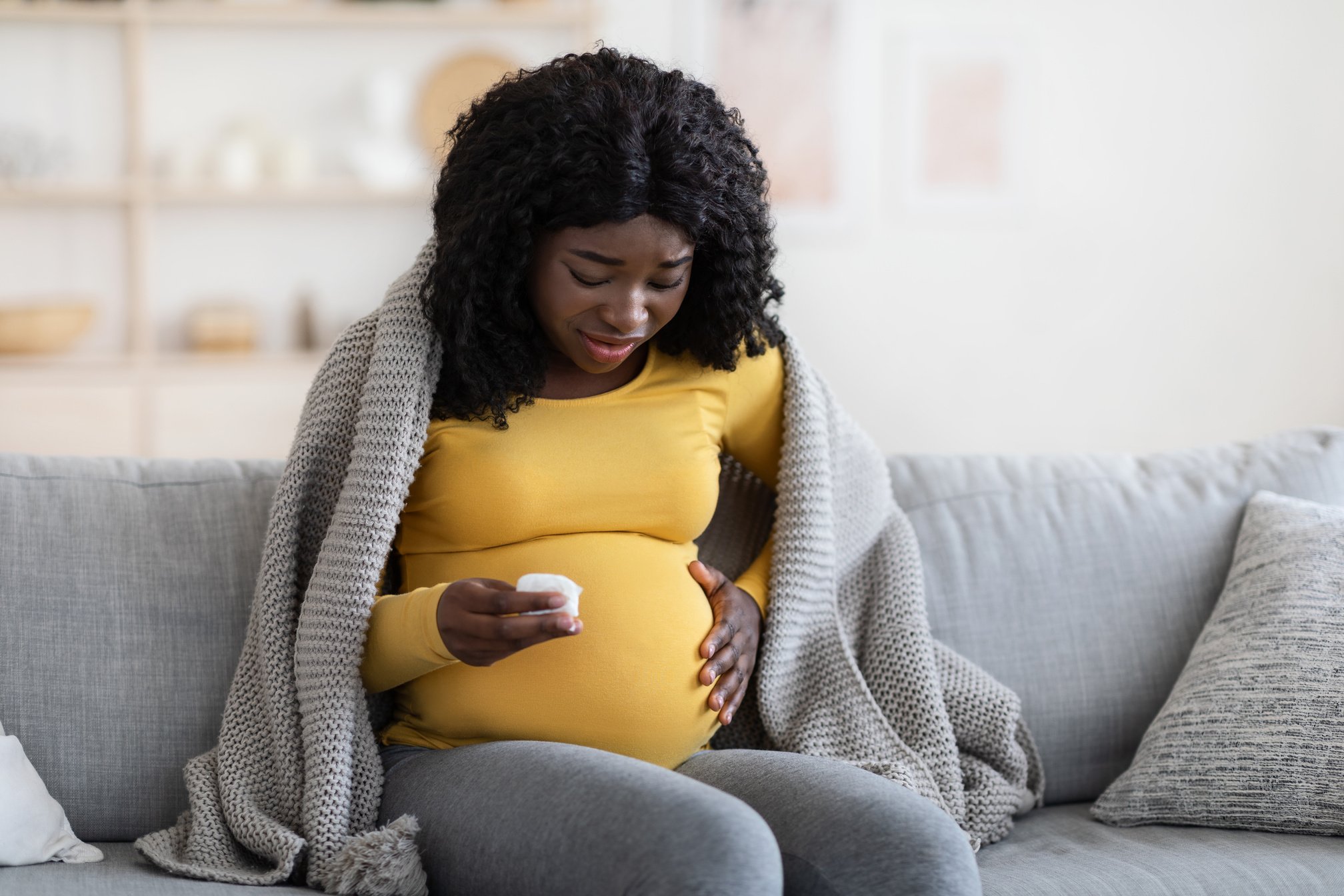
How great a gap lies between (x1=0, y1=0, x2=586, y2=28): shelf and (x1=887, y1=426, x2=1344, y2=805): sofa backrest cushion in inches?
98.9

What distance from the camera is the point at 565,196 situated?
1283mm

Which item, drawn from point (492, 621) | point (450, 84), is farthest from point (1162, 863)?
point (450, 84)

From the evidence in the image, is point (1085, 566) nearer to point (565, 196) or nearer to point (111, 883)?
point (565, 196)

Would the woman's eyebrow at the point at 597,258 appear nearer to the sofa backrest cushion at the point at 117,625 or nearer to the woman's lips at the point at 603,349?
the woman's lips at the point at 603,349

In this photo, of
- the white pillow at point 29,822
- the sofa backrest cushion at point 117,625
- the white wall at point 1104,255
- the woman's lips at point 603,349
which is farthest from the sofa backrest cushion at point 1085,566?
the white wall at point 1104,255

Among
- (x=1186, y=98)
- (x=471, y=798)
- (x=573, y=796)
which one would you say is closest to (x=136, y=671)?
(x=471, y=798)

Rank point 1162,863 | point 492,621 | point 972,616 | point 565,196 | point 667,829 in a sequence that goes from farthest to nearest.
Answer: point 972,616
point 1162,863
point 565,196
point 492,621
point 667,829

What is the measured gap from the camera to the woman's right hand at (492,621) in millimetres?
1152

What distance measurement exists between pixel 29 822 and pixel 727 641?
2.45 ft

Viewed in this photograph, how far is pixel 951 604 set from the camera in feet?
5.55

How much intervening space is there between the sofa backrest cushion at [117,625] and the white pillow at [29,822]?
5cm

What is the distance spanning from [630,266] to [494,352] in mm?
183

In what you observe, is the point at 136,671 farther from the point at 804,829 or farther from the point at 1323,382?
the point at 1323,382

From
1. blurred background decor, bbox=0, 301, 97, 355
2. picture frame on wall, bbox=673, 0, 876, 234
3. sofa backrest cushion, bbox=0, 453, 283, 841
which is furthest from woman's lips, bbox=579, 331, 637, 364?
blurred background decor, bbox=0, 301, 97, 355
